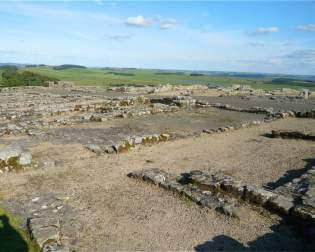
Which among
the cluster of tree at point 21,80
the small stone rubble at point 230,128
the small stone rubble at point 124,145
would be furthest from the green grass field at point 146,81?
the small stone rubble at point 124,145

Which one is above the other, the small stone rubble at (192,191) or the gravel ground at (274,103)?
the gravel ground at (274,103)

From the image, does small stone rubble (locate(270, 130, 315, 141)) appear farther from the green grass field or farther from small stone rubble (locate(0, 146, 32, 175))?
the green grass field

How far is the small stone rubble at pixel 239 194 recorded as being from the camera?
28.9 ft

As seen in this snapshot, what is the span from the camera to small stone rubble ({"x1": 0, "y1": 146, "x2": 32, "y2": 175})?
12922 mm

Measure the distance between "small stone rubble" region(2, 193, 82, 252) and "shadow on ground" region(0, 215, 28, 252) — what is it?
0.87 feet

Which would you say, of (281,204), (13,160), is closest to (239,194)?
(281,204)

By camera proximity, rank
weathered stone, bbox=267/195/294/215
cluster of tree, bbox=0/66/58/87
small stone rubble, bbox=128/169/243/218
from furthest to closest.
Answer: cluster of tree, bbox=0/66/58/87
small stone rubble, bbox=128/169/243/218
weathered stone, bbox=267/195/294/215

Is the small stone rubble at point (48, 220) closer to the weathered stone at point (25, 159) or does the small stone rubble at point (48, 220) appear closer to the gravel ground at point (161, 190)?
the gravel ground at point (161, 190)

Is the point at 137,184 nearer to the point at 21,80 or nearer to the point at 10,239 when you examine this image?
the point at 10,239

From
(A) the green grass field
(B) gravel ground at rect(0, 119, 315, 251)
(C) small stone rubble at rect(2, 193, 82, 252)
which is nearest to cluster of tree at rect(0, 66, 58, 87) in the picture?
(A) the green grass field

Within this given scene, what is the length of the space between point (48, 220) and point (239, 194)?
5.41 metres

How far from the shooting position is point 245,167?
44.0 feet

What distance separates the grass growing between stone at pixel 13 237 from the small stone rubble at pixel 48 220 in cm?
16

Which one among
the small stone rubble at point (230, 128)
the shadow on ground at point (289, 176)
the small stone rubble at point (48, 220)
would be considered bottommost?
the small stone rubble at point (48, 220)
